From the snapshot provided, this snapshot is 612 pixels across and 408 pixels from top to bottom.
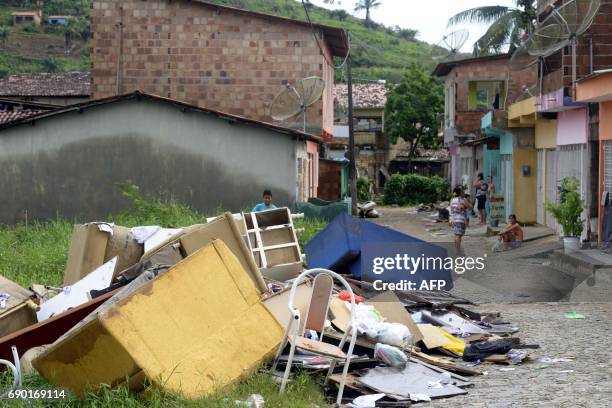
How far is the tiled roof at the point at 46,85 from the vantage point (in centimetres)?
4397

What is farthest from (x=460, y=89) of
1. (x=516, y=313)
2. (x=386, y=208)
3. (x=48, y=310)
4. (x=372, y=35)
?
(x=372, y=35)

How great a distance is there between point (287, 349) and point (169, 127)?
50.1 feet

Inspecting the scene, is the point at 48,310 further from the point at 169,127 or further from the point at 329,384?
the point at 169,127

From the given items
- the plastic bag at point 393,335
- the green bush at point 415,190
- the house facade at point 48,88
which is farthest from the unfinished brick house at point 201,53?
the plastic bag at point 393,335

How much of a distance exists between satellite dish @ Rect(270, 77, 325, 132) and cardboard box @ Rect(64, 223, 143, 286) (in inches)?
560

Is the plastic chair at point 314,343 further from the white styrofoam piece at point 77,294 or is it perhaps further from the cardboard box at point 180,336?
the white styrofoam piece at point 77,294

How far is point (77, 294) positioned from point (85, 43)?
7349 centimetres

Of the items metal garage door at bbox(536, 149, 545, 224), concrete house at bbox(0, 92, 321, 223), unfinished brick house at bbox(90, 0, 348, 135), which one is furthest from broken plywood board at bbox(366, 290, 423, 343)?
unfinished brick house at bbox(90, 0, 348, 135)

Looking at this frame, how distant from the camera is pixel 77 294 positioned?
10.3 m

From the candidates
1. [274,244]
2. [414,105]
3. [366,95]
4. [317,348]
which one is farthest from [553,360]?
[366,95]

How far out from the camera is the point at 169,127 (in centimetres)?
2316

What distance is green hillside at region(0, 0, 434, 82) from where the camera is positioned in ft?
245

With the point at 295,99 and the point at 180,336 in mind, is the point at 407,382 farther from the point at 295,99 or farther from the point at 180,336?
the point at 295,99

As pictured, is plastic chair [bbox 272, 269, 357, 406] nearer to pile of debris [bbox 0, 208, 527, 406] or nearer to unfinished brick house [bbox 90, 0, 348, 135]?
pile of debris [bbox 0, 208, 527, 406]
